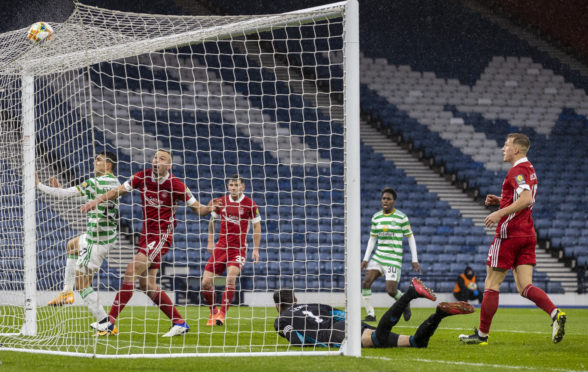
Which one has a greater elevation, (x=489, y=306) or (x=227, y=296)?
(x=489, y=306)

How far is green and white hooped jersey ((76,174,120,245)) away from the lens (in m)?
7.66

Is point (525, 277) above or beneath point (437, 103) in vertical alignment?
beneath

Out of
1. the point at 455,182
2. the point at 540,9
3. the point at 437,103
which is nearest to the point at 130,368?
the point at 455,182

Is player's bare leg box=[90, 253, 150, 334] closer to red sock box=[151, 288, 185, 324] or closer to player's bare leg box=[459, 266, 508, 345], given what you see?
red sock box=[151, 288, 185, 324]

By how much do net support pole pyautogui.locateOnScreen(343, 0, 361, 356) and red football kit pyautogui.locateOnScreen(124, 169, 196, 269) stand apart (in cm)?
200

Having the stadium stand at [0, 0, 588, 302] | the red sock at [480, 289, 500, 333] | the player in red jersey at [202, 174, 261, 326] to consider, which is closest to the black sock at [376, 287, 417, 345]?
the red sock at [480, 289, 500, 333]

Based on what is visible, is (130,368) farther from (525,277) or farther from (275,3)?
(275,3)

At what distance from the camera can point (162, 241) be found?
7.80 meters

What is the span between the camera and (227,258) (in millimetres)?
9680

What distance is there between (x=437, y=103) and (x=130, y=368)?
18.7m

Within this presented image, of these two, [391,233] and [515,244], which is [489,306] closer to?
[515,244]

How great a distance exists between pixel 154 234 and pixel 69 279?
151cm

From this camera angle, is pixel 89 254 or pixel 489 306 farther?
pixel 89 254

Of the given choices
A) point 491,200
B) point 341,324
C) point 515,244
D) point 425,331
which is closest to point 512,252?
point 515,244
